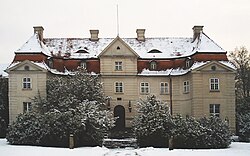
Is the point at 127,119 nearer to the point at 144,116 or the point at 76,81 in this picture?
the point at 76,81

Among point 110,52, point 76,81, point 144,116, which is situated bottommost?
point 144,116

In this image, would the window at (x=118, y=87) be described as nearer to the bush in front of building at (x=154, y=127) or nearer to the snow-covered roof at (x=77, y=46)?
the snow-covered roof at (x=77, y=46)

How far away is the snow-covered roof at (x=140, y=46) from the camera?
4275 centimetres

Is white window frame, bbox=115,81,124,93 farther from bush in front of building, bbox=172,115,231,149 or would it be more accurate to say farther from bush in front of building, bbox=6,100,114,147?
bush in front of building, bbox=172,115,231,149

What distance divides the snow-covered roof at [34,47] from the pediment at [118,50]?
18.9ft

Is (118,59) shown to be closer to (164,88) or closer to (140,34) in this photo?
(140,34)

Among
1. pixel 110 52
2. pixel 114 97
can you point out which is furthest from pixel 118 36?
pixel 114 97

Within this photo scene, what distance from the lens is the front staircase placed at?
31706mm

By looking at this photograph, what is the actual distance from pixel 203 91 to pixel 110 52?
33.2ft

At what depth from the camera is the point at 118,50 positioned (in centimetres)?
4203

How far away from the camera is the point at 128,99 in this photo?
139ft

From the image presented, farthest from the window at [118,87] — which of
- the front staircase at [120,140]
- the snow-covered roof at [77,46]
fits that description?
the front staircase at [120,140]

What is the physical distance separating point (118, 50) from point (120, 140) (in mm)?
10875

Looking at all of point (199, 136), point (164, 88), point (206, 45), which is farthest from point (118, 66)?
point (199, 136)
